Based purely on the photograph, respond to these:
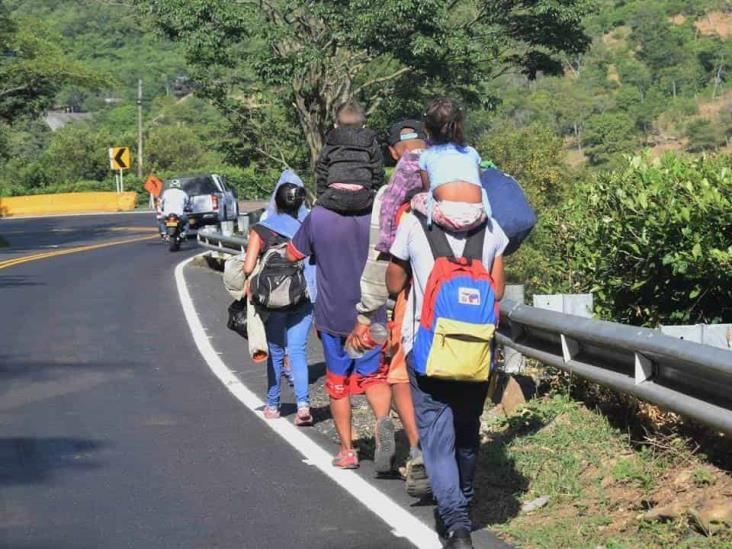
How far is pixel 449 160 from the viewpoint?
19.2ft

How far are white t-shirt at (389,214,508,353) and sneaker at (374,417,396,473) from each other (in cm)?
145

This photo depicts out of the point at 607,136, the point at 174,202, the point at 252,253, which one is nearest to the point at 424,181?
the point at 252,253

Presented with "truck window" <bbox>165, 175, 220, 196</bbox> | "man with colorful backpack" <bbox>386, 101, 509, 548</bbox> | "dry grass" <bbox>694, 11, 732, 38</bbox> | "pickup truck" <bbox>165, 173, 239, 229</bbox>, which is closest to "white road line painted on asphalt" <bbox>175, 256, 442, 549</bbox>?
"man with colorful backpack" <bbox>386, 101, 509, 548</bbox>

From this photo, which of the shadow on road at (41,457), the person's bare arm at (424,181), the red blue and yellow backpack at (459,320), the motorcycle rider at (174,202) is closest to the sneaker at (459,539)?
the red blue and yellow backpack at (459,320)

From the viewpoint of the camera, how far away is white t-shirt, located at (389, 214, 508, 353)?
5.70m

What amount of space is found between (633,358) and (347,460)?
1839mm

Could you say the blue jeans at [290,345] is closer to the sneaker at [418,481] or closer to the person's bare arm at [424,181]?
the sneaker at [418,481]

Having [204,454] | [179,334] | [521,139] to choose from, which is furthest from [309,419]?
[521,139]

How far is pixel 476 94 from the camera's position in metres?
31.0

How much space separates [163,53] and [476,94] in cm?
16458

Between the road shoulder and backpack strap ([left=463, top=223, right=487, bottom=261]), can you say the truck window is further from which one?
backpack strap ([left=463, top=223, right=487, bottom=261])

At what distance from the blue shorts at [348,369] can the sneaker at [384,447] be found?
0.42 m

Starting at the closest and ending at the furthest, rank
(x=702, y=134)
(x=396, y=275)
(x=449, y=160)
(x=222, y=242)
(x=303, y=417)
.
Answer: (x=449, y=160) < (x=396, y=275) < (x=303, y=417) < (x=222, y=242) < (x=702, y=134)

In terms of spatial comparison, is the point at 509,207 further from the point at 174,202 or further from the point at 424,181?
the point at 174,202
